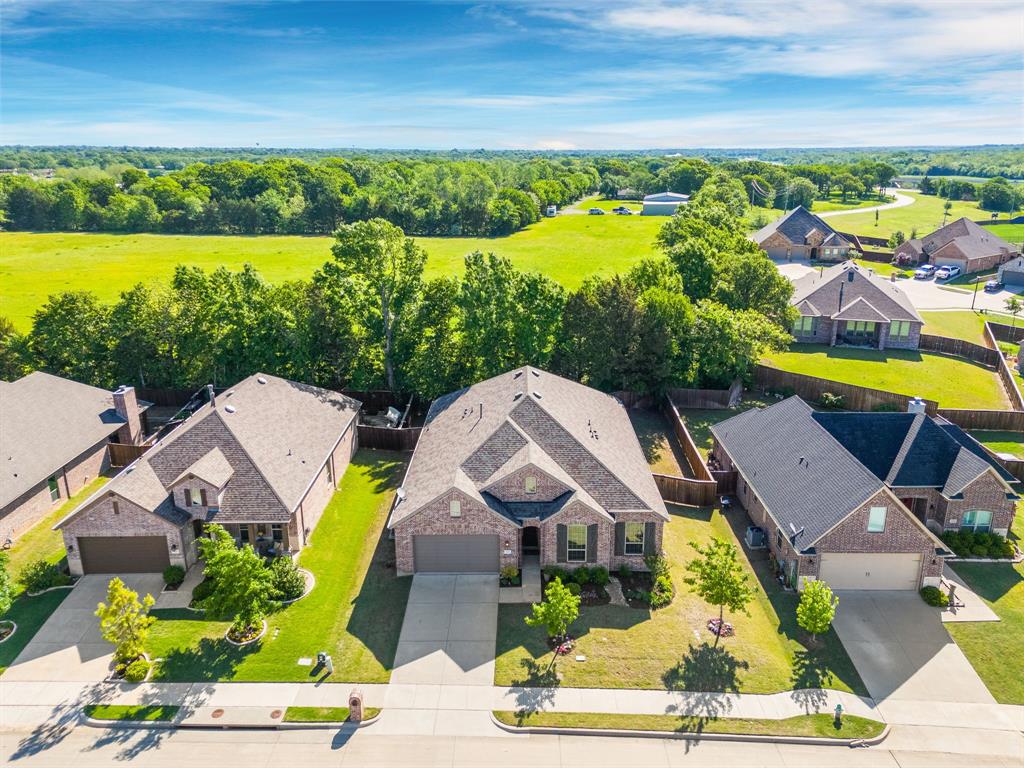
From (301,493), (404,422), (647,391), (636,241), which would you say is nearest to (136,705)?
(301,493)

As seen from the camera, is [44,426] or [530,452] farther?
[44,426]

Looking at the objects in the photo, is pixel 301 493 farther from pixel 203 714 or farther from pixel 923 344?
pixel 923 344

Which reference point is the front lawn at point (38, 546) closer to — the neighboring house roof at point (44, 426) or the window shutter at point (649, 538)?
the neighboring house roof at point (44, 426)

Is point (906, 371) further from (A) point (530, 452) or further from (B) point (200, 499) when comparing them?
(B) point (200, 499)

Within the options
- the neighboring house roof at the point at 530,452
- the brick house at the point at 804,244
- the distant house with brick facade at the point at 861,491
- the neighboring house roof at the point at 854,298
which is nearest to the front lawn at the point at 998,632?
the distant house with brick facade at the point at 861,491

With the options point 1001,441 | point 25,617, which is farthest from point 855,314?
point 25,617

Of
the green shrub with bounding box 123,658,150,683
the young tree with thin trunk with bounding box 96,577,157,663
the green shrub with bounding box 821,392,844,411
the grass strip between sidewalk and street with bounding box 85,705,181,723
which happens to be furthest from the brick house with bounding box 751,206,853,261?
the grass strip between sidewalk and street with bounding box 85,705,181,723
